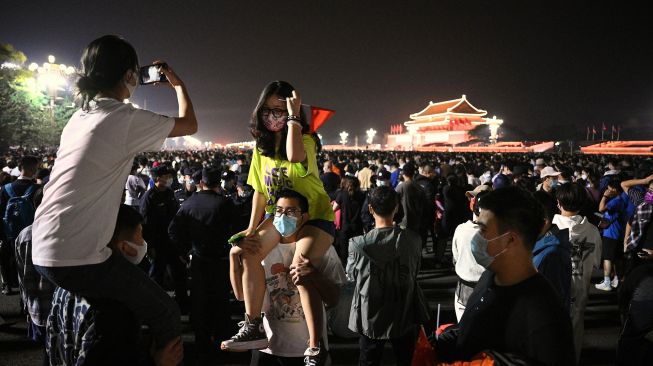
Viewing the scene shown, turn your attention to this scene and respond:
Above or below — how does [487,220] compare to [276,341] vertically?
above

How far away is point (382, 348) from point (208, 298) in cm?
268

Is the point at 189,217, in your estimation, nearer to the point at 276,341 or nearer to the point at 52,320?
the point at 276,341

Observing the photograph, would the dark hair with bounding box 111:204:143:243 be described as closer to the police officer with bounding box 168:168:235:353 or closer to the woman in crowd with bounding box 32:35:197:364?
the woman in crowd with bounding box 32:35:197:364

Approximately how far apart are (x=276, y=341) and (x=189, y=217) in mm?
3027

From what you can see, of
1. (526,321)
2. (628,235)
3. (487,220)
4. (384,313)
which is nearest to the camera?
(526,321)

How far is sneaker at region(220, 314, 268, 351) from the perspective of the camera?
10.1ft

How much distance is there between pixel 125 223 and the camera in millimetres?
2439

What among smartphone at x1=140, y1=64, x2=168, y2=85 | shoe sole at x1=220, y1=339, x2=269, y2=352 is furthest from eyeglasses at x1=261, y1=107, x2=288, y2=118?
shoe sole at x1=220, y1=339, x2=269, y2=352

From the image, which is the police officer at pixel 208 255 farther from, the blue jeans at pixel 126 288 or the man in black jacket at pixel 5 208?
the blue jeans at pixel 126 288

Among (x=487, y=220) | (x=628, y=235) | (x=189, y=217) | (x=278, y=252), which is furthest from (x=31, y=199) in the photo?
Result: (x=628, y=235)

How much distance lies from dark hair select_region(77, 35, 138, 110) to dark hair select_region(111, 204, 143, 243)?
0.60 m

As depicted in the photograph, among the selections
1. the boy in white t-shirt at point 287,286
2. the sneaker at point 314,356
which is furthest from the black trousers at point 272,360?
the sneaker at point 314,356

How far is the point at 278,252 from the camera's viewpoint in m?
3.30

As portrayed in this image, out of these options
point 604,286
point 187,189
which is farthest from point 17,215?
point 604,286
